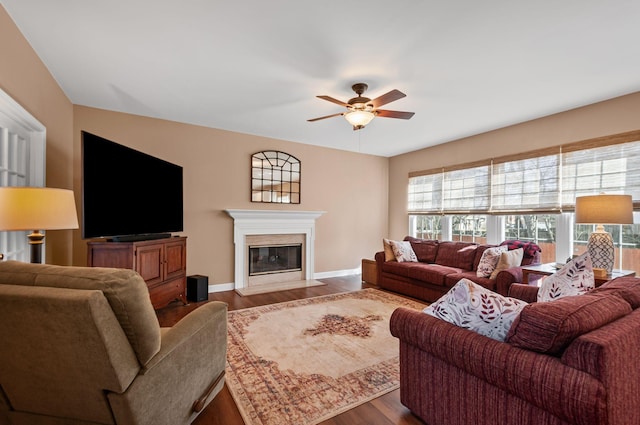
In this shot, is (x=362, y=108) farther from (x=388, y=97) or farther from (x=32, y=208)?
(x=32, y=208)

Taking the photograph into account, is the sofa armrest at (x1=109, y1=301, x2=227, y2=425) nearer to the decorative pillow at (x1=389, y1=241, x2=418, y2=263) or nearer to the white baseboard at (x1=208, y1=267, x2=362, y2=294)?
the white baseboard at (x1=208, y1=267, x2=362, y2=294)

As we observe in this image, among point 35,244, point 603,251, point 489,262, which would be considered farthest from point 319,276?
point 35,244

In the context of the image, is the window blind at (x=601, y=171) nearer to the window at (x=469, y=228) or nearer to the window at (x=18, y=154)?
the window at (x=469, y=228)

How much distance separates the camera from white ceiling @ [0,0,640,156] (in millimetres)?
2031

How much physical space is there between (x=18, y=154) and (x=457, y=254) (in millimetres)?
5282

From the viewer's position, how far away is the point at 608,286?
171cm

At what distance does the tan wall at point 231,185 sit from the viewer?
4090 millimetres

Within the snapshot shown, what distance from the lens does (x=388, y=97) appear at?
2.77m

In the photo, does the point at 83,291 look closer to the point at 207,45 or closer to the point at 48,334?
the point at 48,334

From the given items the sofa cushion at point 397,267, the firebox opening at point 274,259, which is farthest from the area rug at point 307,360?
the firebox opening at point 274,259

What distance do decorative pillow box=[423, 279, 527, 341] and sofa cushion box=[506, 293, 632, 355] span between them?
72mm

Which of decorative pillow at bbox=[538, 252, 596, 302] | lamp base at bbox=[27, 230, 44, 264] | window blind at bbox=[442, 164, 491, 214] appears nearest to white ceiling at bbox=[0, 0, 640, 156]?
window blind at bbox=[442, 164, 491, 214]

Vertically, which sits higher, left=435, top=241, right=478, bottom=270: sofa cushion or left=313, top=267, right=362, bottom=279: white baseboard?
left=435, top=241, right=478, bottom=270: sofa cushion

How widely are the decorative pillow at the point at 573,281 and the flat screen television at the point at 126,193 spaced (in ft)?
11.8
